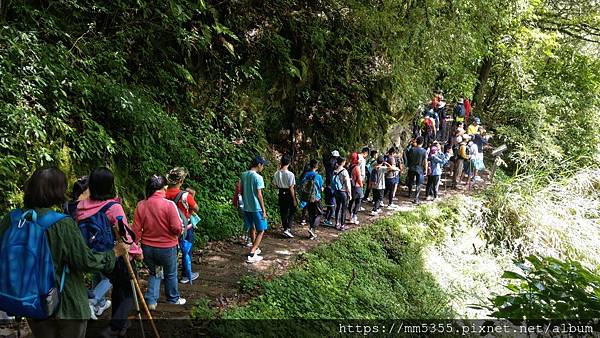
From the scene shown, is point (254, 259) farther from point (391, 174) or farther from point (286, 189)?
point (391, 174)

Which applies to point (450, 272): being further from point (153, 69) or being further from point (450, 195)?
point (153, 69)

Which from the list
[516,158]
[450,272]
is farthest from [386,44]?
[516,158]

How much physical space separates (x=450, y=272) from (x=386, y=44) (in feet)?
23.1

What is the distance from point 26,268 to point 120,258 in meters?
1.36

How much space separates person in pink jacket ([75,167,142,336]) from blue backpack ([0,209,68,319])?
2.62ft

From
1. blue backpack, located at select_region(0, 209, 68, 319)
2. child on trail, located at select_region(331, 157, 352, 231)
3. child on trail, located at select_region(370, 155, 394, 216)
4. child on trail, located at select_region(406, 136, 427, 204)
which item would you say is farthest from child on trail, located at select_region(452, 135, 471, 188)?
blue backpack, located at select_region(0, 209, 68, 319)

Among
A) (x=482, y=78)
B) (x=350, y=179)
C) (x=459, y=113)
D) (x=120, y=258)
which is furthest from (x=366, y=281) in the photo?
(x=482, y=78)

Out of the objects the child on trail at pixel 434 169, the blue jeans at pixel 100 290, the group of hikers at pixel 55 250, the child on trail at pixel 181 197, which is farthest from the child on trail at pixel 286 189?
the child on trail at pixel 434 169

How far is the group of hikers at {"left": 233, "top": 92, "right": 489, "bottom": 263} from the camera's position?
283 inches

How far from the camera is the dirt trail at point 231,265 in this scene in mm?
5574

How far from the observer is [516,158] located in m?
17.7

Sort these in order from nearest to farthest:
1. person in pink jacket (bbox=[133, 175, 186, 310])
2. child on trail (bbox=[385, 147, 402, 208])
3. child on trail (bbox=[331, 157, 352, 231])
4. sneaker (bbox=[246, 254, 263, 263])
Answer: person in pink jacket (bbox=[133, 175, 186, 310]), sneaker (bbox=[246, 254, 263, 263]), child on trail (bbox=[331, 157, 352, 231]), child on trail (bbox=[385, 147, 402, 208])

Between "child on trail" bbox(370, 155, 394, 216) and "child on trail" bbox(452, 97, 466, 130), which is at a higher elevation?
"child on trail" bbox(452, 97, 466, 130)

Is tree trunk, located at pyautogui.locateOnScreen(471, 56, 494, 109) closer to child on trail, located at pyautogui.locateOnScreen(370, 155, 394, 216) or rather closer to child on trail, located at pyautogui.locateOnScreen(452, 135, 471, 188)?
child on trail, located at pyautogui.locateOnScreen(452, 135, 471, 188)
